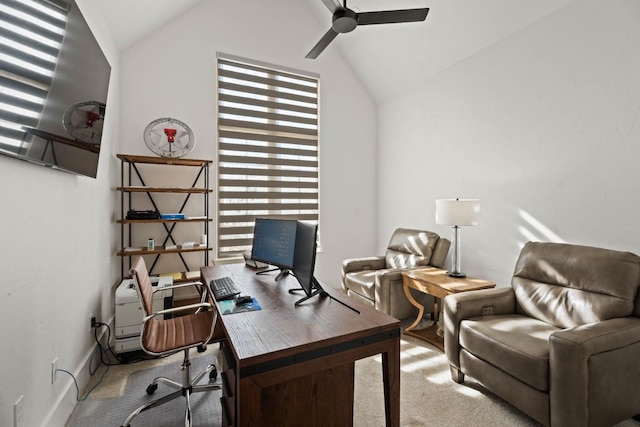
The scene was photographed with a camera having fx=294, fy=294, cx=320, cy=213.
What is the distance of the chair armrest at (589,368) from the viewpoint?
1.46 meters

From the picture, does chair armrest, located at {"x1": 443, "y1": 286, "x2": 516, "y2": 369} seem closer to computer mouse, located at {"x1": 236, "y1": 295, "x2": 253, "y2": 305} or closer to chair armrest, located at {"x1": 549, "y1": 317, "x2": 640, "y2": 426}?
chair armrest, located at {"x1": 549, "y1": 317, "x2": 640, "y2": 426}

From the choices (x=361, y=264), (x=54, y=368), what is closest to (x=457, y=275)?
(x=361, y=264)

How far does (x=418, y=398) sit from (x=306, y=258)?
49.9 inches

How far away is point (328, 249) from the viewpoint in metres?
4.43

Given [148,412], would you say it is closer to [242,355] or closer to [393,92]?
[242,355]

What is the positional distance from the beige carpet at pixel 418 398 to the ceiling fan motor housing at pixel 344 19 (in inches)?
107

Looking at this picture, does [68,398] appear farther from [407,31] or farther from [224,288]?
[407,31]

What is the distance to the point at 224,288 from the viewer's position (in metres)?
1.85

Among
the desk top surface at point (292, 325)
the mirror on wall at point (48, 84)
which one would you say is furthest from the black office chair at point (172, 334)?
the mirror on wall at point (48, 84)

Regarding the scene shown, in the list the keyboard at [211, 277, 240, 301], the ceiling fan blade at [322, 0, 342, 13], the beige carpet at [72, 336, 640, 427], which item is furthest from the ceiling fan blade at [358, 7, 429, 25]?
the beige carpet at [72, 336, 640, 427]

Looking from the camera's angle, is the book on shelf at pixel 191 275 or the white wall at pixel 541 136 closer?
the white wall at pixel 541 136

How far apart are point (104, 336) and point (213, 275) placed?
4.06ft

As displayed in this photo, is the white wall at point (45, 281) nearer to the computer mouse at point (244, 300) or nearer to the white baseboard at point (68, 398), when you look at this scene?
the white baseboard at point (68, 398)

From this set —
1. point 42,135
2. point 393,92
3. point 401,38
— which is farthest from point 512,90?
point 42,135
